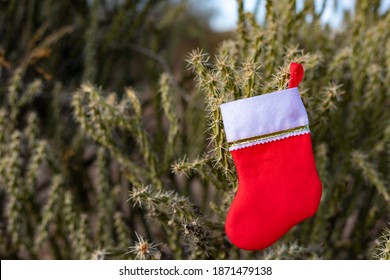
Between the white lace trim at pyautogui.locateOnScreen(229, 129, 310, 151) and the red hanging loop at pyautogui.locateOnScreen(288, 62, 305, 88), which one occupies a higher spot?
the red hanging loop at pyautogui.locateOnScreen(288, 62, 305, 88)

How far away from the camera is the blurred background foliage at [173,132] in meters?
1.74

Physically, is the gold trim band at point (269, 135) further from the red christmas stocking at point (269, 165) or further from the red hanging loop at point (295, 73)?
the red hanging loop at point (295, 73)

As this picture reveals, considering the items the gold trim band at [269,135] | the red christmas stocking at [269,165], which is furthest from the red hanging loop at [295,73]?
the gold trim band at [269,135]

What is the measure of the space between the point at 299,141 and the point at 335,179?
0.90 metres

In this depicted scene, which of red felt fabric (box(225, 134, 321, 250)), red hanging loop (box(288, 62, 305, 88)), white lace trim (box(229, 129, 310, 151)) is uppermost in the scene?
red hanging loop (box(288, 62, 305, 88))

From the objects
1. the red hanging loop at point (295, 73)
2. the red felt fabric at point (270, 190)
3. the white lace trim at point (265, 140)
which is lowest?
the red felt fabric at point (270, 190)

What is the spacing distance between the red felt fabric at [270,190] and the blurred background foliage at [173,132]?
0.10 m

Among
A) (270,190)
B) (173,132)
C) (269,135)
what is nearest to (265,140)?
(269,135)

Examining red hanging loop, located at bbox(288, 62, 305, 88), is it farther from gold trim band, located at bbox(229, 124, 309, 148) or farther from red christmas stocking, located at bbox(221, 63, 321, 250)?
gold trim band, located at bbox(229, 124, 309, 148)

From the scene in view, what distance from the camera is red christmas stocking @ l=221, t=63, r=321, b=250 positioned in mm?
1479

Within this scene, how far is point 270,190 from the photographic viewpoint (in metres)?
1.52

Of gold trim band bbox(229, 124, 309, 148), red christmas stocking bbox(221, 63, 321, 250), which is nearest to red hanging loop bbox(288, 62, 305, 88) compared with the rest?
red christmas stocking bbox(221, 63, 321, 250)

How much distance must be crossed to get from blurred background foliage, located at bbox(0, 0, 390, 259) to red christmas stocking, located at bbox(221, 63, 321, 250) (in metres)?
0.07
